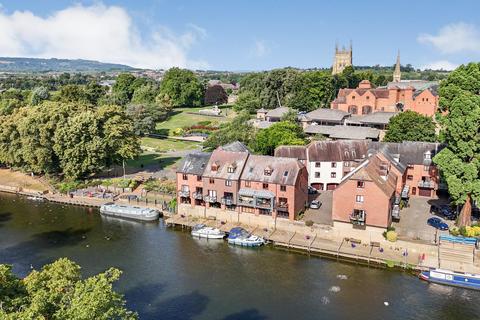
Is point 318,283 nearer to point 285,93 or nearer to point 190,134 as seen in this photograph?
point 190,134

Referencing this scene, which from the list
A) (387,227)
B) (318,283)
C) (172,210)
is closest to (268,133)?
(172,210)

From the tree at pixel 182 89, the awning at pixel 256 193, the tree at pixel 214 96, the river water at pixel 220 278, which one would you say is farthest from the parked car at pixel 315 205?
the tree at pixel 214 96

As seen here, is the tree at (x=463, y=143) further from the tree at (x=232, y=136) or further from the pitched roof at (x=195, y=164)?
the tree at (x=232, y=136)

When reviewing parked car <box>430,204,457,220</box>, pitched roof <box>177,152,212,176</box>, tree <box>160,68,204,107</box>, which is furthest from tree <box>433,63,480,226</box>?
tree <box>160,68,204,107</box>

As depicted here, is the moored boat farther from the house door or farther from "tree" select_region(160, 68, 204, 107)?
"tree" select_region(160, 68, 204, 107)

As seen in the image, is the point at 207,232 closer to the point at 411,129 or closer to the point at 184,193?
the point at 184,193

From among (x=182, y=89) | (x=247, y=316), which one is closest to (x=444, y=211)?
(x=247, y=316)
